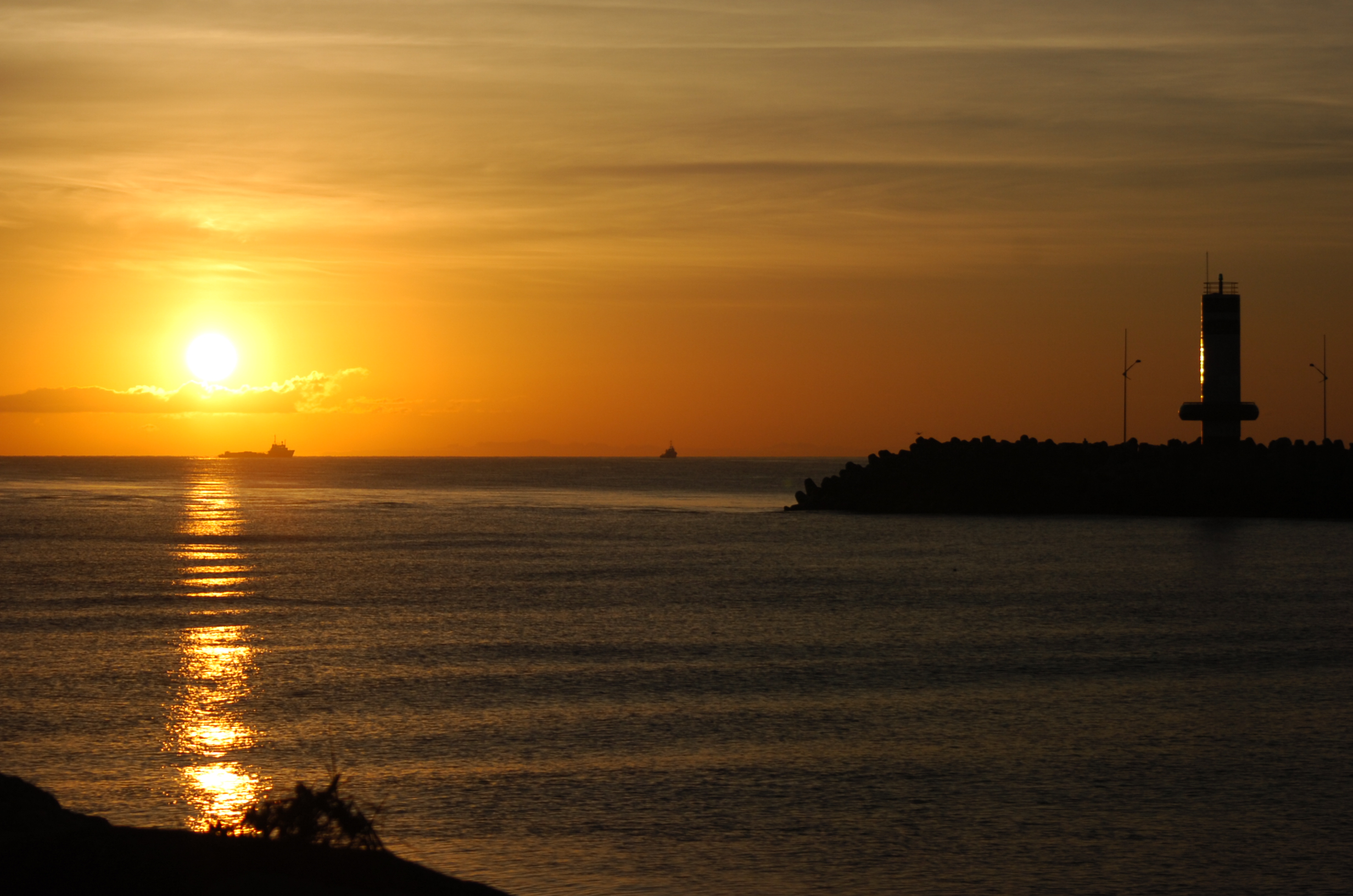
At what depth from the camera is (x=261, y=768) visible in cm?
1526

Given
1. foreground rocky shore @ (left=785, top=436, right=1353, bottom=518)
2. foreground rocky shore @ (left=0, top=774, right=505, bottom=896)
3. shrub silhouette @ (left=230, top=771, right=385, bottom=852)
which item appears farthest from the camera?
foreground rocky shore @ (left=785, top=436, right=1353, bottom=518)

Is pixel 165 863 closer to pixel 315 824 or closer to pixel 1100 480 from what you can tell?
pixel 315 824

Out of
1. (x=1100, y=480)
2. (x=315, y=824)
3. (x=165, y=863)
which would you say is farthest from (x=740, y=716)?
(x=1100, y=480)

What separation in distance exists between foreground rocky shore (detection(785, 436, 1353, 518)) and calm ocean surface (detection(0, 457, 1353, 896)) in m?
34.9

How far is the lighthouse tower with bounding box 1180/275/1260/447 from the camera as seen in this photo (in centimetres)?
8162

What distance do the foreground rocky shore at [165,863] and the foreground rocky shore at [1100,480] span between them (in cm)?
7620

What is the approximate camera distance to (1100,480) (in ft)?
269

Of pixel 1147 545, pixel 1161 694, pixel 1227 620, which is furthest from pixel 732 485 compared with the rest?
pixel 1161 694

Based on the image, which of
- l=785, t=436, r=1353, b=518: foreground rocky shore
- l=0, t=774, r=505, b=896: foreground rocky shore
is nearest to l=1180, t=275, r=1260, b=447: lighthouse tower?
l=785, t=436, r=1353, b=518: foreground rocky shore

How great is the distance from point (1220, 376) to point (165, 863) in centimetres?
8339

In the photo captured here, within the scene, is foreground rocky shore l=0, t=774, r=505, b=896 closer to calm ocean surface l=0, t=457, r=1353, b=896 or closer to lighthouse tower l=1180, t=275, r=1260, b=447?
calm ocean surface l=0, t=457, r=1353, b=896

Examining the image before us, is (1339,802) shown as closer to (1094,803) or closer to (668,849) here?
(1094,803)

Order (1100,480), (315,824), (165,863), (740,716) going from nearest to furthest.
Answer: (165,863)
(315,824)
(740,716)
(1100,480)

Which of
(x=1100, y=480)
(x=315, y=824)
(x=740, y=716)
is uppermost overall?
(x=1100, y=480)
